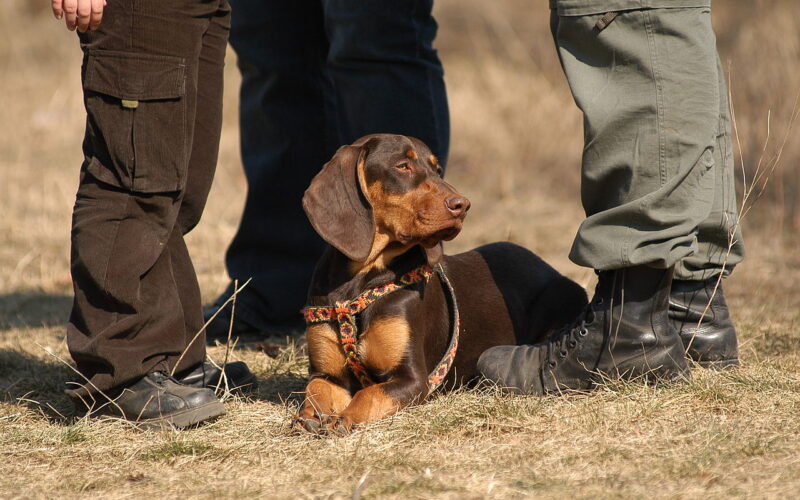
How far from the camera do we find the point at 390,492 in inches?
91.7

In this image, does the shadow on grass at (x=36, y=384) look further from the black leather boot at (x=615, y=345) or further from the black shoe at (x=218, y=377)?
the black leather boot at (x=615, y=345)

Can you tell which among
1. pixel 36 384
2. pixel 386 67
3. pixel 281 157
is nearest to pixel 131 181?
pixel 36 384

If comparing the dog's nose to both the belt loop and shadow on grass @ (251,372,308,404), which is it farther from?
shadow on grass @ (251,372,308,404)

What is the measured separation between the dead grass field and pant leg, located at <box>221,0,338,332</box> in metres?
0.37

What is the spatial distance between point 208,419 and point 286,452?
0.41m

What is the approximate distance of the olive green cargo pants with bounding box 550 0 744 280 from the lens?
285 cm

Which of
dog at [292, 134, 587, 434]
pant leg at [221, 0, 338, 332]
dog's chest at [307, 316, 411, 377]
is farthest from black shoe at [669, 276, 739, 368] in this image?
pant leg at [221, 0, 338, 332]

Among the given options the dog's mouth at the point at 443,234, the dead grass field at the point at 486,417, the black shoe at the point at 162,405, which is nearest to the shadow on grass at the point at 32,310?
the dead grass field at the point at 486,417

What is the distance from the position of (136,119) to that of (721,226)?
195cm

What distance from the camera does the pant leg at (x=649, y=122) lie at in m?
2.86

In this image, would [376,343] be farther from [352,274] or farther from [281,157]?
[281,157]

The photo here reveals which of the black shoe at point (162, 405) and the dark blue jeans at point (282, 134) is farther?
the dark blue jeans at point (282, 134)

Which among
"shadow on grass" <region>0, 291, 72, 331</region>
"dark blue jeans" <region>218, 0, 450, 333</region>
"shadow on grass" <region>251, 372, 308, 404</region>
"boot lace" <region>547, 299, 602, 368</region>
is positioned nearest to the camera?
"boot lace" <region>547, 299, 602, 368</region>

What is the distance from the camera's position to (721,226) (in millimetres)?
3254
